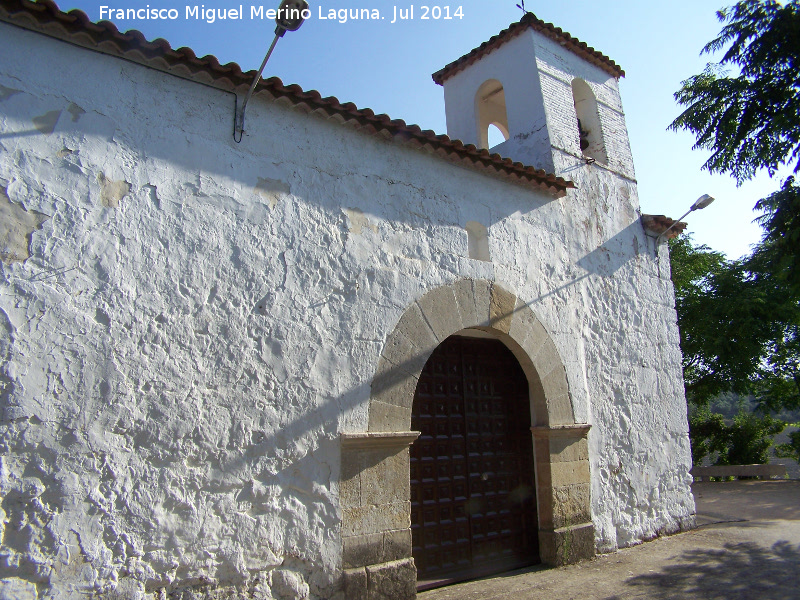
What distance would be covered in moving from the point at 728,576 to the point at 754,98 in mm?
4933

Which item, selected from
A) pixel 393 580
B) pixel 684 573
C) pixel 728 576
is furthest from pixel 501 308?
pixel 728 576

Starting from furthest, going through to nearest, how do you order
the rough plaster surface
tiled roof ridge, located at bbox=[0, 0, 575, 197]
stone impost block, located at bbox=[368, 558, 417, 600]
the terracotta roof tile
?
the terracotta roof tile
stone impost block, located at bbox=[368, 558, 417, 600]
tiled roof ridge, located at bbox=[0, 0, 575, 197]
the rough plaster surface

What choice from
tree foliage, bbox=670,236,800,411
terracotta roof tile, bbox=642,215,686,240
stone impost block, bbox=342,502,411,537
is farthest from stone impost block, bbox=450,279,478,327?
tree foliage, bbox=670,236,800,411

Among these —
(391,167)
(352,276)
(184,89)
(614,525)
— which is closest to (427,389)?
(352,276)

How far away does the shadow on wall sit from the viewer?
13.7ft

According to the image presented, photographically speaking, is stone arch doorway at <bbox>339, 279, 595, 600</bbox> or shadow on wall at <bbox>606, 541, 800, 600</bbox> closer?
stone arch doorway at <bbox>339, 279, 595, 600</bbox>

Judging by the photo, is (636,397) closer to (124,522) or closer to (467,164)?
(467,164)

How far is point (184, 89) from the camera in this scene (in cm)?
388

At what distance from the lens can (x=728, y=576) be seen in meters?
4.61

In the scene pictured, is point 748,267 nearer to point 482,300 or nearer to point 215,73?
point 482,300

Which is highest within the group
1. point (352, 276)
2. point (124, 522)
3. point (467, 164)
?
point (467, 164)

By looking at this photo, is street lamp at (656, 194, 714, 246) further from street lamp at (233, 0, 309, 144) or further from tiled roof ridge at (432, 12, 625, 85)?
street lamp at (233, 0, 309, 144)

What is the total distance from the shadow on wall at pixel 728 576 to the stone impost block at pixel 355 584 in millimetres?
1790

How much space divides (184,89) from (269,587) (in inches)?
129
